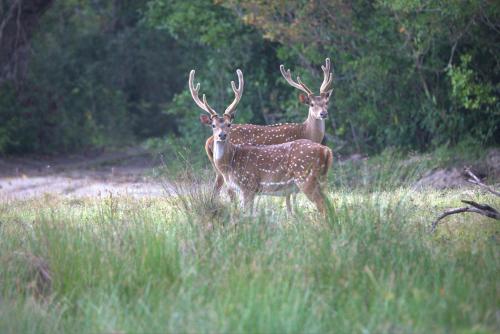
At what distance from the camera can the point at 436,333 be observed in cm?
543

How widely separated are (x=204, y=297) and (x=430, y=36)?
31.4 ft

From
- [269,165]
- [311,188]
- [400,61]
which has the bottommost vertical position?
[311,188]

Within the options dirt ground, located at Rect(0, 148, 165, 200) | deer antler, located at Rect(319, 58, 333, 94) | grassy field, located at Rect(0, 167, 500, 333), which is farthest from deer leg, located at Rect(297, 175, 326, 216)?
deer antler, located at Rect(319, 58, 333, 94)

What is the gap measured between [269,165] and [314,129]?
2410 mm

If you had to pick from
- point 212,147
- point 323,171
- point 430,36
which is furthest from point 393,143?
point 323,171

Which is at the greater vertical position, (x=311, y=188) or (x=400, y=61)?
(x=400, y=61)

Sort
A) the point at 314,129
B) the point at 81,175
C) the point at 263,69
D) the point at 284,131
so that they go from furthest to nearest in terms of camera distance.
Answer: the point at 263,69
the point at 81,175
the point at 314,129
the point at 284,131

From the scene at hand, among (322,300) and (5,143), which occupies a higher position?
(322,300)

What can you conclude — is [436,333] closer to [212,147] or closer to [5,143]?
[212,147]

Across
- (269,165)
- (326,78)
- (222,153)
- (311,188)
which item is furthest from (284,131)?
(311,188)

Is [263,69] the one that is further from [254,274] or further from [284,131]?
[254,274]

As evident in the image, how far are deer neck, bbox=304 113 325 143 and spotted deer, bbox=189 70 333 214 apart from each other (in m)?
1.79

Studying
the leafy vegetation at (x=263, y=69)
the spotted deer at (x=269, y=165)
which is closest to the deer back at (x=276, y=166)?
the spotted deer at (x=269, y=165)

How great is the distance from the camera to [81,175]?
57.9 feet
